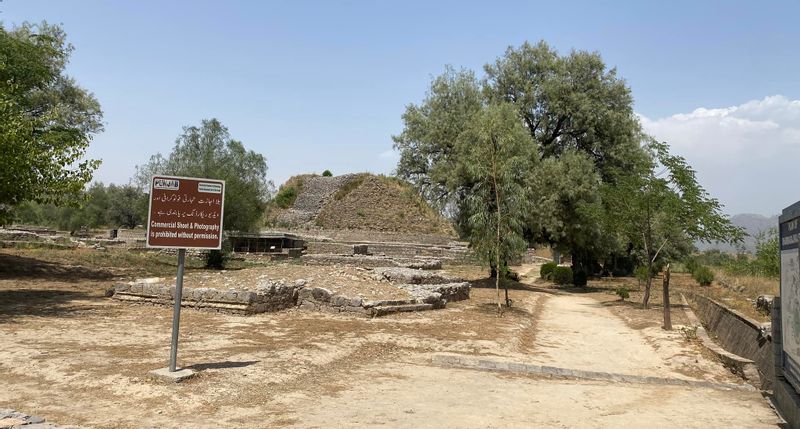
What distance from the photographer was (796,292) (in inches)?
232

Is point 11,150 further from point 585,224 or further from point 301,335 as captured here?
point 585,224

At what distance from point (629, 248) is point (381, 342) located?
3738 cm

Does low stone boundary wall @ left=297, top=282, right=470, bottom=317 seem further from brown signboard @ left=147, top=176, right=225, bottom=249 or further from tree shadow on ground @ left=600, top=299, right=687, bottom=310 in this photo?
tree shadow on ground @ left=600, top=299, right=687, bottom=310

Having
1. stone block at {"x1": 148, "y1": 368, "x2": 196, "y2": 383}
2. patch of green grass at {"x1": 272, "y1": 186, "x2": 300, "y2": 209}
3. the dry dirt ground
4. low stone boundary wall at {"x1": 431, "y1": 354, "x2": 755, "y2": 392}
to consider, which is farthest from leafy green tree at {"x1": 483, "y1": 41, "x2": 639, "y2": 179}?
patch of green grass at {"x1": 272, "y1": 186, "x2": 300, "y2": 209}

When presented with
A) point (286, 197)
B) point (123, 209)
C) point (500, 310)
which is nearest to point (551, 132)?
point (500, 310)

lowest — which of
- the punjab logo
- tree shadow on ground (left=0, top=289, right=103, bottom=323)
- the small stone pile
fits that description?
tree shadow on ground (left=0, top=289, right=103, bottom=323)

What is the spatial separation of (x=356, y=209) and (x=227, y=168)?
80.0 ft

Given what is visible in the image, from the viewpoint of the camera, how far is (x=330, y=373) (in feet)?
28.3

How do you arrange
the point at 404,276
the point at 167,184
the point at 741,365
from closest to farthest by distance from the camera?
the point at 167,184 → the point at 741,365 → the point at 404,276

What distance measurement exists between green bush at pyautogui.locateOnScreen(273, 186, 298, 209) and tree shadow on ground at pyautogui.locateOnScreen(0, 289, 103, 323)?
45.1 metres

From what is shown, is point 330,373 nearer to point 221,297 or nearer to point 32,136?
point 221,297

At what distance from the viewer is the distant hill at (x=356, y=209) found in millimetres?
55656

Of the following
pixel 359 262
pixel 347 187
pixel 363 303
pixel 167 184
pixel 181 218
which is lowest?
pixel 363 303

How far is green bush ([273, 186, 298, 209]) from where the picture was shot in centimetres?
6241
